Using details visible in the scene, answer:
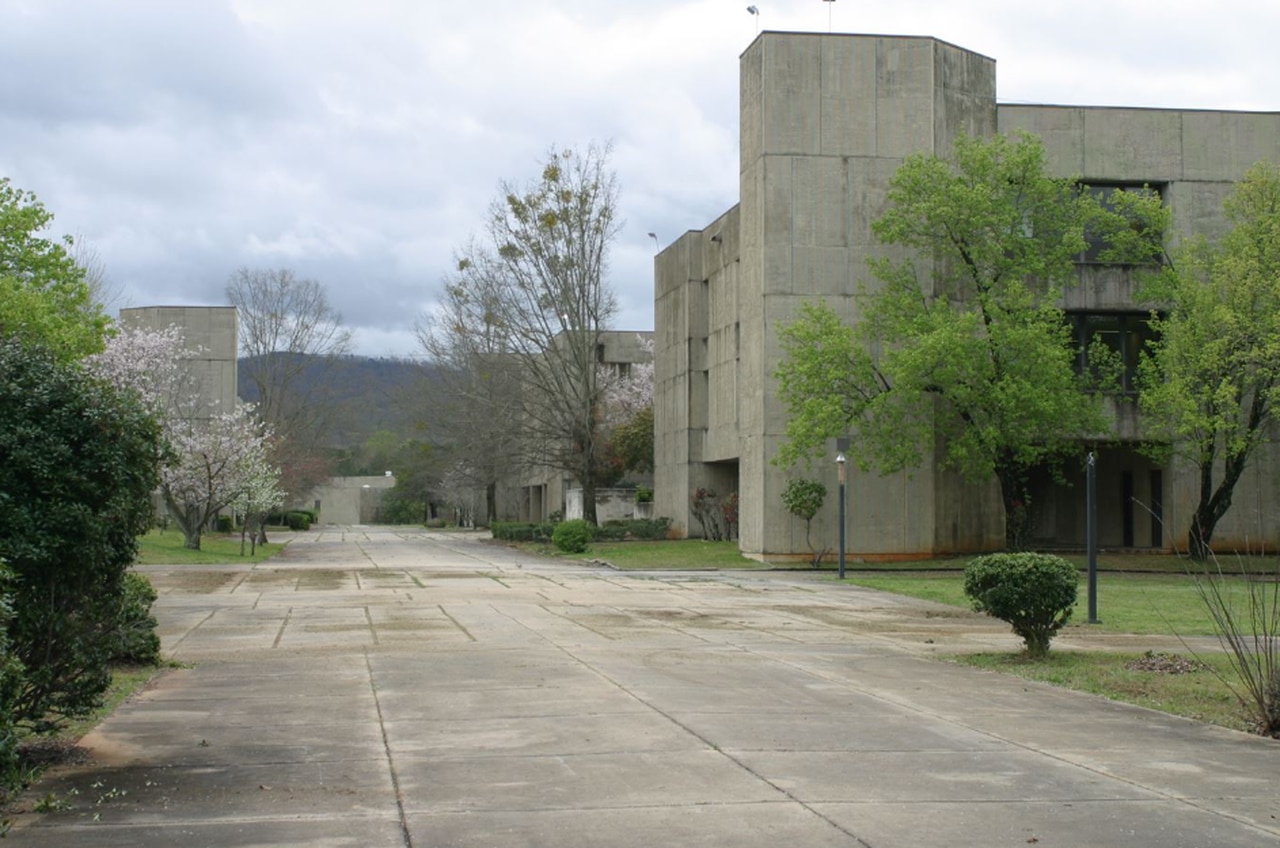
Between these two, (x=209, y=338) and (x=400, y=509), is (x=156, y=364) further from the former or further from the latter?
(x=400, y=509)

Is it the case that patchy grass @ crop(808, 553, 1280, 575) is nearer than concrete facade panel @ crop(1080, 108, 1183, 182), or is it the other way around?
patchy grass @ crop(808, 553, 1280, 575)

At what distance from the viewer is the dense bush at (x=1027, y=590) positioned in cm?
1452

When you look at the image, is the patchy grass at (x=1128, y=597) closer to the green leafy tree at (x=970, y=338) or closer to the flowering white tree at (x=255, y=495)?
the green leafy tree at (x=970, y=338)

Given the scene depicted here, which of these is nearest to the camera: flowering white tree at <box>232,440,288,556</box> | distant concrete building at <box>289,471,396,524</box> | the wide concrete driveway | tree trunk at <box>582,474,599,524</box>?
the wide concrete driveway

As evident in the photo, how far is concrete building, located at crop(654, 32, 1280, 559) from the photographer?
38.1m

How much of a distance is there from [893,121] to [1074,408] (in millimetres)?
9759

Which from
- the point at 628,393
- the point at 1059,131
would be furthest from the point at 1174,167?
the point at 628,393

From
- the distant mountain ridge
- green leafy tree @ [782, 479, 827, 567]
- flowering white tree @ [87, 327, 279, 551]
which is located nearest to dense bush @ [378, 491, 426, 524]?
the distant mountain ridge

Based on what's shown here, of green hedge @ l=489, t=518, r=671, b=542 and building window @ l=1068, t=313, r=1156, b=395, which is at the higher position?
building window @ l=1068, t=313, r=1156, b=395

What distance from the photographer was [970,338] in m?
34.1

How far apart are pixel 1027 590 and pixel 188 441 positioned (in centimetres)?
3723

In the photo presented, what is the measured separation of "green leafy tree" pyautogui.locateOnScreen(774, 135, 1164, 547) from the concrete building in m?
1.22

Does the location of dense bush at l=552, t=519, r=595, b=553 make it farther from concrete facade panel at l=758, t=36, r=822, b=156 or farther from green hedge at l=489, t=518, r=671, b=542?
concrete facade panel at l=758, t=36, r=822, b=156

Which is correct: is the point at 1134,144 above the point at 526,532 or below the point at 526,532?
above
